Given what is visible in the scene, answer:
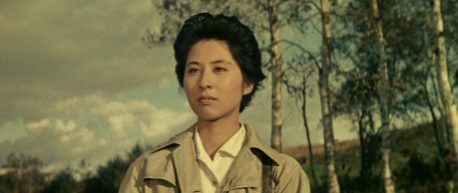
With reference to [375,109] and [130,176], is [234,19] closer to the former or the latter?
[130,176]

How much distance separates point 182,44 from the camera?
3748 millimetres

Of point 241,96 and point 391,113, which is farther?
point 391,113

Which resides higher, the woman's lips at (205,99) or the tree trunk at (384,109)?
the tree trunk at (384,109)

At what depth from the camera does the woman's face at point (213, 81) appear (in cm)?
351

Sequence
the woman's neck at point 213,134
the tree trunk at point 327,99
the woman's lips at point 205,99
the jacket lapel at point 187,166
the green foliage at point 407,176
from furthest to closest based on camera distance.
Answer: the green foliage at point 407,176 < the tree trunk at point 327,99 < the woman's neck at point 213,134 < the woman's lips at point 205,99 < the jacket lapel at point 187,166

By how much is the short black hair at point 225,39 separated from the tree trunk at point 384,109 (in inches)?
536

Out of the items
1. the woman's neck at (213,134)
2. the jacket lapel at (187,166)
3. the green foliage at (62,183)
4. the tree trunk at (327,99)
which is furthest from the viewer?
the tree trunk at (327,99)

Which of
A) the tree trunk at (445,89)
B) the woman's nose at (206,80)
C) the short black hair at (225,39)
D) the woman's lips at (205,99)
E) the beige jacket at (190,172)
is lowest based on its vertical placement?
the beige jacket at (190,172)

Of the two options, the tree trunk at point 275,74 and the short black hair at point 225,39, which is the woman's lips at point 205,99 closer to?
the short black hair at point 225,39

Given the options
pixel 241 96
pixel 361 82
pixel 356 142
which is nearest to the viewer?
pixel 241 96

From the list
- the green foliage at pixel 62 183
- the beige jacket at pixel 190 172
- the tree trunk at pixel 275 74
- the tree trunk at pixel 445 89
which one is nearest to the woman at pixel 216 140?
the beige jacket at pixel 190 172

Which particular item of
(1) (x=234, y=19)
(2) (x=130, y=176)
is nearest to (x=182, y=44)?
(1) (x=234, y=19)

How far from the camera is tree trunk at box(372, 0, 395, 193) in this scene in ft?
54.6

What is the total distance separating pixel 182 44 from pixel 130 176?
2.78ft
